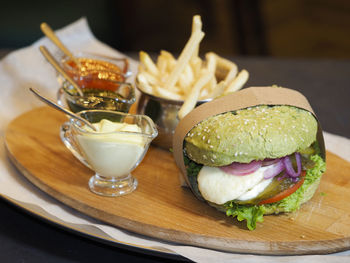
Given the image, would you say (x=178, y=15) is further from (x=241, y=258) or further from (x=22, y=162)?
(x=241, y=258)

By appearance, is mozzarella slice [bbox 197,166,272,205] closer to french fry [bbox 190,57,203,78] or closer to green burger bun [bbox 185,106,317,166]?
green burger bun [bbox 185,106,317,166]

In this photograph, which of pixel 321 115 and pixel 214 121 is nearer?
pixel 214 121

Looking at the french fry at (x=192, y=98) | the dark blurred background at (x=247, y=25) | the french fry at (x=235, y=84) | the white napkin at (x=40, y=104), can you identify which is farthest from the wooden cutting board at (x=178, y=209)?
the dark blurred background at (x=247, y=25)

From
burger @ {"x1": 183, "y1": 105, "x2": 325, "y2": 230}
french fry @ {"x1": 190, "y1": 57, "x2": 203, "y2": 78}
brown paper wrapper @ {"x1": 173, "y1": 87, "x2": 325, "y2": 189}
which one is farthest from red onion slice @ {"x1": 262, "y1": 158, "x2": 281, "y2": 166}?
french fry @ {"x1": 190, "y1": 57, "x2": 203, "y2": 78}

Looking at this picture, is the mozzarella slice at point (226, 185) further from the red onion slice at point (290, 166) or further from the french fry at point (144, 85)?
the french fry at point (144, 85)

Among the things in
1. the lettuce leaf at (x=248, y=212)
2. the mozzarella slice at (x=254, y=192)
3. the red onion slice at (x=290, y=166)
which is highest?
the red onion slice at (x=290, y=166)

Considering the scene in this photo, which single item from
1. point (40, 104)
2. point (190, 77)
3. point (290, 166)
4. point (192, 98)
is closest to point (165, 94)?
point (192, 98)

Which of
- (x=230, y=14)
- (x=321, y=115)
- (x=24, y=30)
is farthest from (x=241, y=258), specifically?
(x=230, y=14)

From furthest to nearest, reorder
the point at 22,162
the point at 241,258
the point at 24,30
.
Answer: the point at 24,30 → the point at 22,162 → the point at 241,258
